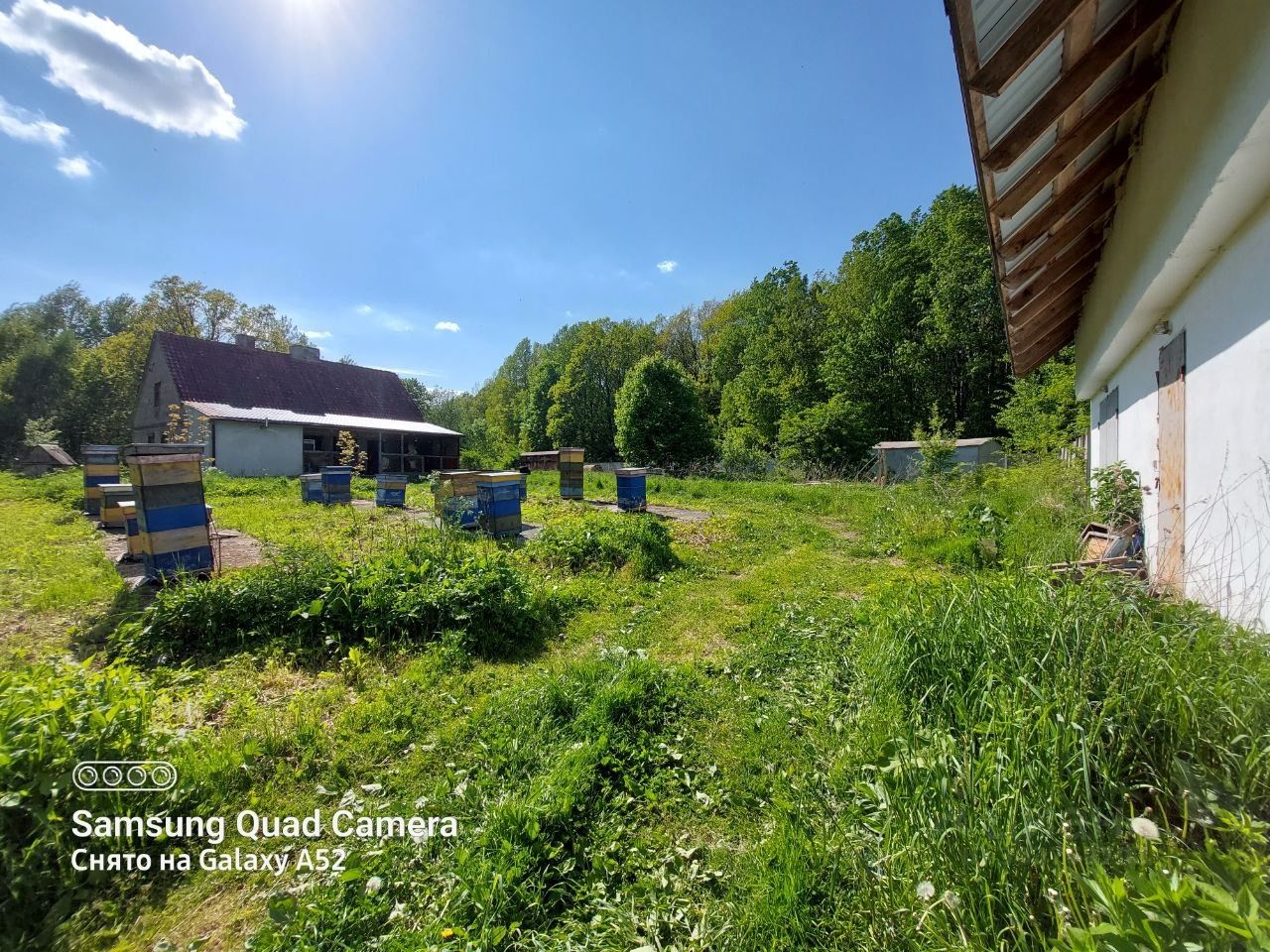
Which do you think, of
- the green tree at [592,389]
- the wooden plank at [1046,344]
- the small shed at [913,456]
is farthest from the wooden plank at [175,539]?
the green tree at [592,389]

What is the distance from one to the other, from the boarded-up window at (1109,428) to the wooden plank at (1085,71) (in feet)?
18.0

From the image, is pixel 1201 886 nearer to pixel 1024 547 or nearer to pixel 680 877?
pixel 680 877

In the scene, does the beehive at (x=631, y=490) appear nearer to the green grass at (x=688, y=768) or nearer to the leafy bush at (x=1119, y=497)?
the green grass at (x=688, y=768)

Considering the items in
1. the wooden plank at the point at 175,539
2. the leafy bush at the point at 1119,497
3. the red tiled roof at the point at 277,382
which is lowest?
the wooden plank at the point at 175,539

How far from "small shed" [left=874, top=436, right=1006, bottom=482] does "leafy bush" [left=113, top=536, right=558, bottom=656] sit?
1605 centimetres

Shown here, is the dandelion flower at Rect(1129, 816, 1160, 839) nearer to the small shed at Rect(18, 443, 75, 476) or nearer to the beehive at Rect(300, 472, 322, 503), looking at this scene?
the beehive at Rect(300, 472, 322, 503)

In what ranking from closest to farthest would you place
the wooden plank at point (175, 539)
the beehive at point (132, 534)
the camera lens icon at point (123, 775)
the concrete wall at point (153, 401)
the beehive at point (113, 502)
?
the camera lens icon at point (123, 775), the wooden plank at point (175, 539), the beehive at point (132, 534), the beehive at point (113, 502), the concrete wall at point (153, 401)

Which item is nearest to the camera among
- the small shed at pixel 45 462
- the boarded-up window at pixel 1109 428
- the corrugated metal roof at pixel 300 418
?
the boarded-up window at pixel 1109 428

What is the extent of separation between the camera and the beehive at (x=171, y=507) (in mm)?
4234

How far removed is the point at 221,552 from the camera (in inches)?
233

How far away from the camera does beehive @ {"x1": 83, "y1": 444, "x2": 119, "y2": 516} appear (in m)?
9.08

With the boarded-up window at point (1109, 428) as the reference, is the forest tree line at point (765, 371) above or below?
above

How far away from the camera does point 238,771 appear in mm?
2375

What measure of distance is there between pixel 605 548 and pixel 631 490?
11.9 feet
